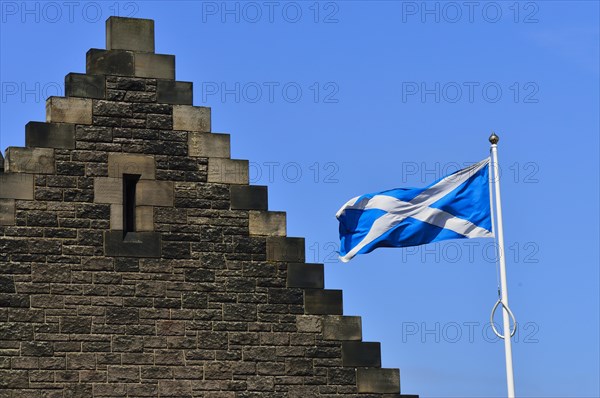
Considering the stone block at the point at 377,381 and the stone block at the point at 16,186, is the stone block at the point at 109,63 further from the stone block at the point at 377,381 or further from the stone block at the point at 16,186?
the stone block at the point at 377,381

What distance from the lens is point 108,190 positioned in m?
20.1

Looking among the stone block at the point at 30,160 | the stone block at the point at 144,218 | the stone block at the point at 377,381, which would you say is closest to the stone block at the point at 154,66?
the stone block at the point at 30,160

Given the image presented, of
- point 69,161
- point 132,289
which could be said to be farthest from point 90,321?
point 69,161

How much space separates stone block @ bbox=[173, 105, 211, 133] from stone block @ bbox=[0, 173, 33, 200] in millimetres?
2164

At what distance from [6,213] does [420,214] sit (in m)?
5.71

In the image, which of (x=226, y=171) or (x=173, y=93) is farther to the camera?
(x=173, y=93)

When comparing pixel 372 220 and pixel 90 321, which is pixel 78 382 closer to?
pixel 90 321

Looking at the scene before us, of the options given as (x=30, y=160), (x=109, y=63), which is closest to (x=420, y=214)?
(x=109, y=63)

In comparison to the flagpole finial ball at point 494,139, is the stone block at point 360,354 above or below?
below

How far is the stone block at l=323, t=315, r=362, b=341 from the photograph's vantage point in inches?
806

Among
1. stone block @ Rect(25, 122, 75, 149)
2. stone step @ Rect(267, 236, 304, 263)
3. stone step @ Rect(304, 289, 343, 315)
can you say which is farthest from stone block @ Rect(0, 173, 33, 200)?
stone step @ Rect(304, 289, 343, 315)

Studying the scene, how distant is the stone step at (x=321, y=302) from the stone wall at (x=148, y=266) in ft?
0.06

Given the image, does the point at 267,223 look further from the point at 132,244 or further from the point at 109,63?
the point at 109,63

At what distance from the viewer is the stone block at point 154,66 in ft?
68.1
